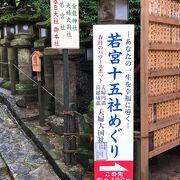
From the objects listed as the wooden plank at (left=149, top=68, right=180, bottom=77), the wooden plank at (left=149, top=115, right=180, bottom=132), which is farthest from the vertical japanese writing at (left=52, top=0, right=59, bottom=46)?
the wooden plank at (left=149, top=115, right=180, bottom=132)

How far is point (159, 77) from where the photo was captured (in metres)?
4.58

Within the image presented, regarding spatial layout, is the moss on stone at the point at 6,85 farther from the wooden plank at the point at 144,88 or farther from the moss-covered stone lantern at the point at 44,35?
the wooden plank at the point at 144,88

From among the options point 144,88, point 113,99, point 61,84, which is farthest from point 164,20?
Answer: point 61,84

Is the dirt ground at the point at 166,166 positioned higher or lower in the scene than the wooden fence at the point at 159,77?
lower

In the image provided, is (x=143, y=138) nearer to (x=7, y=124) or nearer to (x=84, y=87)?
(x=84, y=87)

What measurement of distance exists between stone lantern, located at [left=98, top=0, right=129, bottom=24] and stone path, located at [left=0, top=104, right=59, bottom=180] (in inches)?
93.1

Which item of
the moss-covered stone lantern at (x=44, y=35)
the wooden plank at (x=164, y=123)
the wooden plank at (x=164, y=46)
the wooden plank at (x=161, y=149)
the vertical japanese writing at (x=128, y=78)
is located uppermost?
the moss-covered stone lantern at (x=44, y=35)

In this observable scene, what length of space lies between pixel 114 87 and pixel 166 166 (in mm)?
2468

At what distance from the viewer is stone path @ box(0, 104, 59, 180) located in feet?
15.5

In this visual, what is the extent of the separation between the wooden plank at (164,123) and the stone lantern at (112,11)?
5.09 feet

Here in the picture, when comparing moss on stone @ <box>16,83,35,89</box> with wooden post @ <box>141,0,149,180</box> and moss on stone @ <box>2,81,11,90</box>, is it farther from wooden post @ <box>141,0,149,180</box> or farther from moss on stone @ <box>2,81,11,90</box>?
wooden post @ <box>141,0,149,180</box>

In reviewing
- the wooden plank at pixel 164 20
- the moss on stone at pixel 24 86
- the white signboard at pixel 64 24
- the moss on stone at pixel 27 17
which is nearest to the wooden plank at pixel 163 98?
the wooden plank at pixel 164 20

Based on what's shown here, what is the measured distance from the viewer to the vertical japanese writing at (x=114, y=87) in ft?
13.4

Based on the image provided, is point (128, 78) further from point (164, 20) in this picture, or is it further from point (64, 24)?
point (64, 24)
